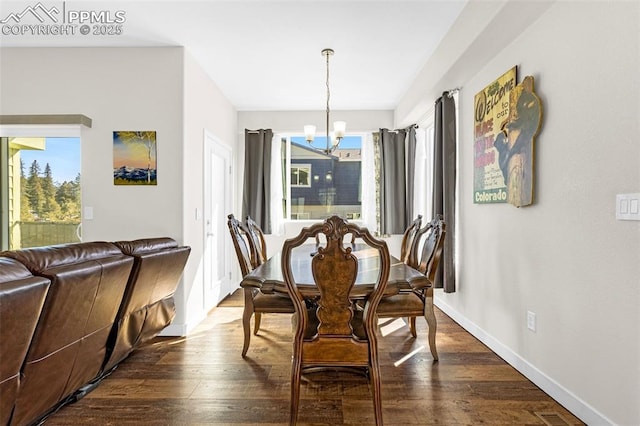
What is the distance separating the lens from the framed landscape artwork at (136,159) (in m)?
3.14

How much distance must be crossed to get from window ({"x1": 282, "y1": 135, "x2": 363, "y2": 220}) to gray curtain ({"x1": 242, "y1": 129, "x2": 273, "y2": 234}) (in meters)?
0.39

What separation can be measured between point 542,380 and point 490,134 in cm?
176

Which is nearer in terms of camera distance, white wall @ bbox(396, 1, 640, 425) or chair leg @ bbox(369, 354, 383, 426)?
white wall @ bbox(396, 1, 640, 425)

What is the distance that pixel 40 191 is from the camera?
3.45 metres

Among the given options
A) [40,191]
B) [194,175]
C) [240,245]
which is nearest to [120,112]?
[194,175]

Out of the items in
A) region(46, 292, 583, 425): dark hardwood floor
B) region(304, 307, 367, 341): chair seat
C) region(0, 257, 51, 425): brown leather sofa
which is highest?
region(0, 257, 51, 425): brown leather sofa

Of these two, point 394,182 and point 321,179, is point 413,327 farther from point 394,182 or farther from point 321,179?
point 321,179

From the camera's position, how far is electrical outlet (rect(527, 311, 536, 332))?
2.23 meters

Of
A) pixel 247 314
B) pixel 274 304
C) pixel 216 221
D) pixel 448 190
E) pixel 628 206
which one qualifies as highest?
pixel 448 190

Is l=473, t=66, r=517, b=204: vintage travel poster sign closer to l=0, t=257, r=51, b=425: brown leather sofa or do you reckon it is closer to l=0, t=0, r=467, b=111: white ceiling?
l=0, t=0, r=467, b=111: white ceiling

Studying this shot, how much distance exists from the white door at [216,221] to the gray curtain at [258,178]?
30 centimetres

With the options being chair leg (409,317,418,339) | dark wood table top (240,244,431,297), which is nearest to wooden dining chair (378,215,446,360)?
dark wood table top (240,244,431,297)

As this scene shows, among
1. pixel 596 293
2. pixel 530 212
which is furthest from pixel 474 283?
pixel 596 293

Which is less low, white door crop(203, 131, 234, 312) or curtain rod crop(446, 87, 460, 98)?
curtain rod crop(446, 87, 460, 98)
